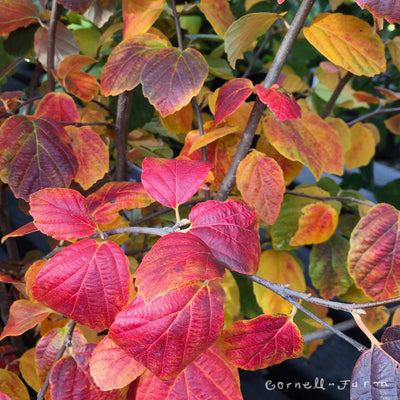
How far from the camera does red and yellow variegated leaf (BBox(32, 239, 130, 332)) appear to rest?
30cm

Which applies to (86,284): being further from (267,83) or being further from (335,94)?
(335,94)

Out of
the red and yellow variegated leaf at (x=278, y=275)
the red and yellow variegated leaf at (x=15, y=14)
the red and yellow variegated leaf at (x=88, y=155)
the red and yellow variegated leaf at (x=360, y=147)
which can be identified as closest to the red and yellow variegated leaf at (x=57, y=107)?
the red and yellow variegated leaf at (x=88, y=155)

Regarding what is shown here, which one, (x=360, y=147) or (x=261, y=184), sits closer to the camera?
(x=261, y=184)

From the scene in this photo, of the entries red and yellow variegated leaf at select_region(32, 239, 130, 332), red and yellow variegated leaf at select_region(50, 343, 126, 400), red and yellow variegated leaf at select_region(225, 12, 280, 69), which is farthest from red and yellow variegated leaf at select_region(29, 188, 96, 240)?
red and yellow variegated leaf at select_region(225, 12, 280, 69)

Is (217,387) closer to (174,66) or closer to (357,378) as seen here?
(357,378)

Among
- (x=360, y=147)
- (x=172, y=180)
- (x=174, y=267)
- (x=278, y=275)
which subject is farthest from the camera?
(x=360, y=147)

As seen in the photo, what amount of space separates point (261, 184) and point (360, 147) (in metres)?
0.45

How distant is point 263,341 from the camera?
300 mm

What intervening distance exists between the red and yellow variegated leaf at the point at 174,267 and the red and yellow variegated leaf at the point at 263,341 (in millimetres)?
69

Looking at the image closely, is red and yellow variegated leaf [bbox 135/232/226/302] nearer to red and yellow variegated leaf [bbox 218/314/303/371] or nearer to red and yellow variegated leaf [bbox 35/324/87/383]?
red and yellow variegated leaf [bbox 218/314/303/371]

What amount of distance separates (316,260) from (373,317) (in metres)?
0.14

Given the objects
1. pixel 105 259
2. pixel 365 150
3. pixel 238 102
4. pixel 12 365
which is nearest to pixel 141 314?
pixel 105 259

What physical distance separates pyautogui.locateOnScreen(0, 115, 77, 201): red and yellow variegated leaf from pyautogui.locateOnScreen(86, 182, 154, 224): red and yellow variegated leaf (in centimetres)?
4

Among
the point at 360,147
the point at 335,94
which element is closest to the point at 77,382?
the point at 335,94
